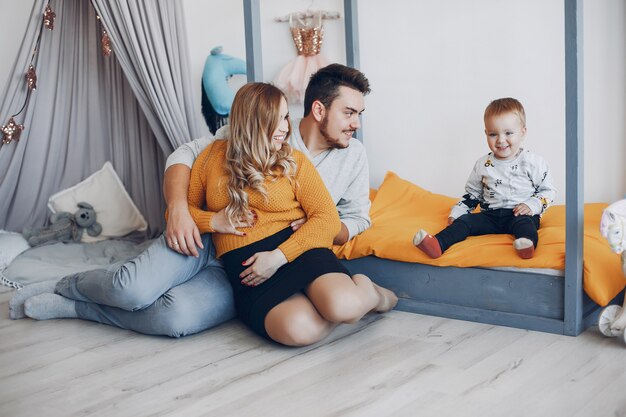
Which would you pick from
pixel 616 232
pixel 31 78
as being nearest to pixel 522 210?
pixel 616 232

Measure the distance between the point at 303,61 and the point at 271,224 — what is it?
1.37m

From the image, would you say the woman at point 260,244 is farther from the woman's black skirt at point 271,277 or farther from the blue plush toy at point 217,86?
the blue plush toy at point 217,86

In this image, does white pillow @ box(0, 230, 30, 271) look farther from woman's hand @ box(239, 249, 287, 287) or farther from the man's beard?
the man's beard

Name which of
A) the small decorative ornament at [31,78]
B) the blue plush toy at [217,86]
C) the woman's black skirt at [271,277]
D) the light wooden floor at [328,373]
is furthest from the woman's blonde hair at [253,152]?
the small decorative ornament at [31,78]

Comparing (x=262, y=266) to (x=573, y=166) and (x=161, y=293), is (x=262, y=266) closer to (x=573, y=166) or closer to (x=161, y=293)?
(x=161, y=293)

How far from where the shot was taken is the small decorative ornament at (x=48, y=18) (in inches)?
137

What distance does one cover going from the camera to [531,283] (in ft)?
7.49

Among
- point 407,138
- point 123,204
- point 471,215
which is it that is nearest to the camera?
point 471,215

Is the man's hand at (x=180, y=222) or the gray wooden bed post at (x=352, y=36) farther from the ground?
the gray wooden bed post at (x=352, y=36)

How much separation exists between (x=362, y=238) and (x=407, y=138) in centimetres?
91

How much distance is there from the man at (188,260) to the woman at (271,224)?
87 millimetres

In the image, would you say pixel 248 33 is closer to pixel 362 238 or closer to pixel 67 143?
pixel 362 238

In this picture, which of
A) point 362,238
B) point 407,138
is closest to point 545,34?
point 407,138

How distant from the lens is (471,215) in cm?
259
